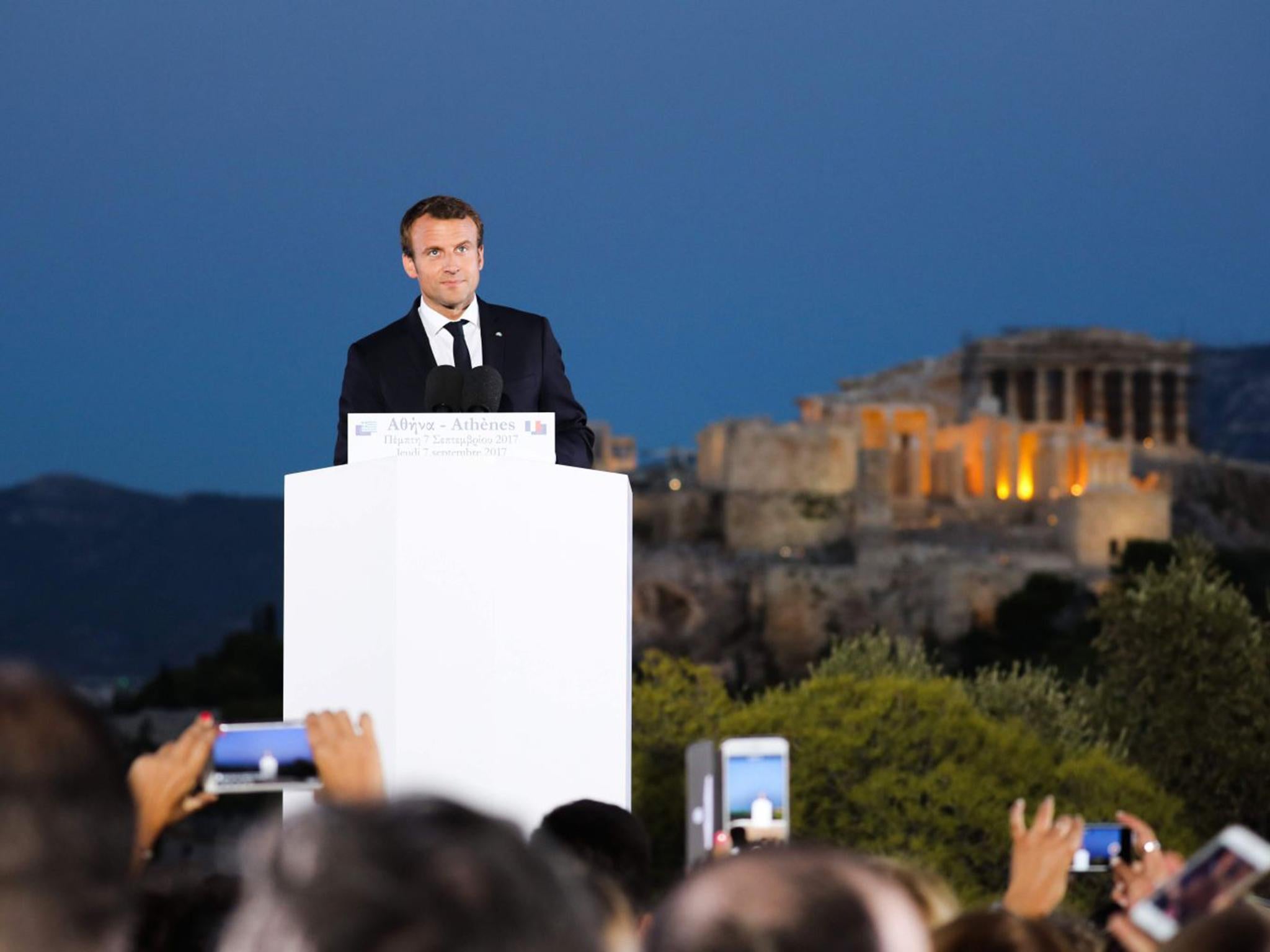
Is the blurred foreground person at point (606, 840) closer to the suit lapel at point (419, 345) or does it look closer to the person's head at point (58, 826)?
the person's head at point (58, 826)

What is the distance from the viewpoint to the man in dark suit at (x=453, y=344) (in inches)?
327

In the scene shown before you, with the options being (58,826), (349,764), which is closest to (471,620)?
(349,764)

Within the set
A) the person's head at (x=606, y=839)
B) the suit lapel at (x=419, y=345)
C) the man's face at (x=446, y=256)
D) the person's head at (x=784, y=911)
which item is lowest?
the person's head at (x=606, y=839)

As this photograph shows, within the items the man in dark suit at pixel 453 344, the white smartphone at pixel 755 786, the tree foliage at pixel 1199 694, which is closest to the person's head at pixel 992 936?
the white smartphone at pixel 755 786

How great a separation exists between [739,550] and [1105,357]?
4357 cm

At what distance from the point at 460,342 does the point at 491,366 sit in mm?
213

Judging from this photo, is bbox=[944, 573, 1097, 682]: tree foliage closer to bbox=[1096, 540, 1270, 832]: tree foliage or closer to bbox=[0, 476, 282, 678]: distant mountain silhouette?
bbox=[1096, 540, 1270, 832]: tree foliage

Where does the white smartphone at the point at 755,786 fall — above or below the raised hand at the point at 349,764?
below

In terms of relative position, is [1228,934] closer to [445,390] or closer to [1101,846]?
[1101,846]

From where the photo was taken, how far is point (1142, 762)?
42875mm

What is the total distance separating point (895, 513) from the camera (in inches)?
4203

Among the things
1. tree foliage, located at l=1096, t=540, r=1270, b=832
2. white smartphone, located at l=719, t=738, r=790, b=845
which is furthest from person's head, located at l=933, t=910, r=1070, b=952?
tree foliage, located at l=1096, t=540, r=1270, b=832

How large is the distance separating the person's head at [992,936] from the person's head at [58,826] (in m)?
1.59

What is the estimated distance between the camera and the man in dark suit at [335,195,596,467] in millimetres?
8312
